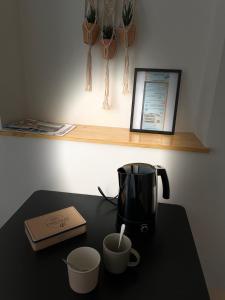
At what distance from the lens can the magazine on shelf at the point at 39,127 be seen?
4.24ft

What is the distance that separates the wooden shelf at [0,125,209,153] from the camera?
1.18m

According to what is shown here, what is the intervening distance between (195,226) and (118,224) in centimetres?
64

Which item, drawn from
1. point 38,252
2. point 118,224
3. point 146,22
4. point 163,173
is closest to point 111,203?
point 118,224

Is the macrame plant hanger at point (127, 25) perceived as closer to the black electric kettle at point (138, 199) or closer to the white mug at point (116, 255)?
the black electric kettle at point (138, 199)

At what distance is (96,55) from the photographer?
1323 mm

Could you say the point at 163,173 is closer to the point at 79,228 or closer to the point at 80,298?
the point at 79,228

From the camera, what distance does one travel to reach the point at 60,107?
4.75 ft

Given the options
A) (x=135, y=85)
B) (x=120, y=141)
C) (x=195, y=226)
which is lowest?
(x=195, y=226)

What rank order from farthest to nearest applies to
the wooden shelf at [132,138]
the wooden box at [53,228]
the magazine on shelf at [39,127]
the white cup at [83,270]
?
the magazine on shelf at [39,127]
the wooden shelf at [132,138]
the wooden box at [53,228]
the white cup at [83,270]

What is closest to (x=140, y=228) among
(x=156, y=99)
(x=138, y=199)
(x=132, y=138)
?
(x=138, y=199)

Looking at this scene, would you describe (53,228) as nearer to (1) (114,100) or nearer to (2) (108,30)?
(1) (114,100)

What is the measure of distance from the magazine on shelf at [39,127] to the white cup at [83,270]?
0.75m

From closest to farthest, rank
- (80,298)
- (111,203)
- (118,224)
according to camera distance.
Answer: (80,298) → (118,224) → (111,203)

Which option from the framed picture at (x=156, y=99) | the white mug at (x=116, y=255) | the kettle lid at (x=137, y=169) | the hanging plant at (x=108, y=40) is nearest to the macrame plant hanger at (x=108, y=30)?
the hanging plant at (x=108, y=40)
